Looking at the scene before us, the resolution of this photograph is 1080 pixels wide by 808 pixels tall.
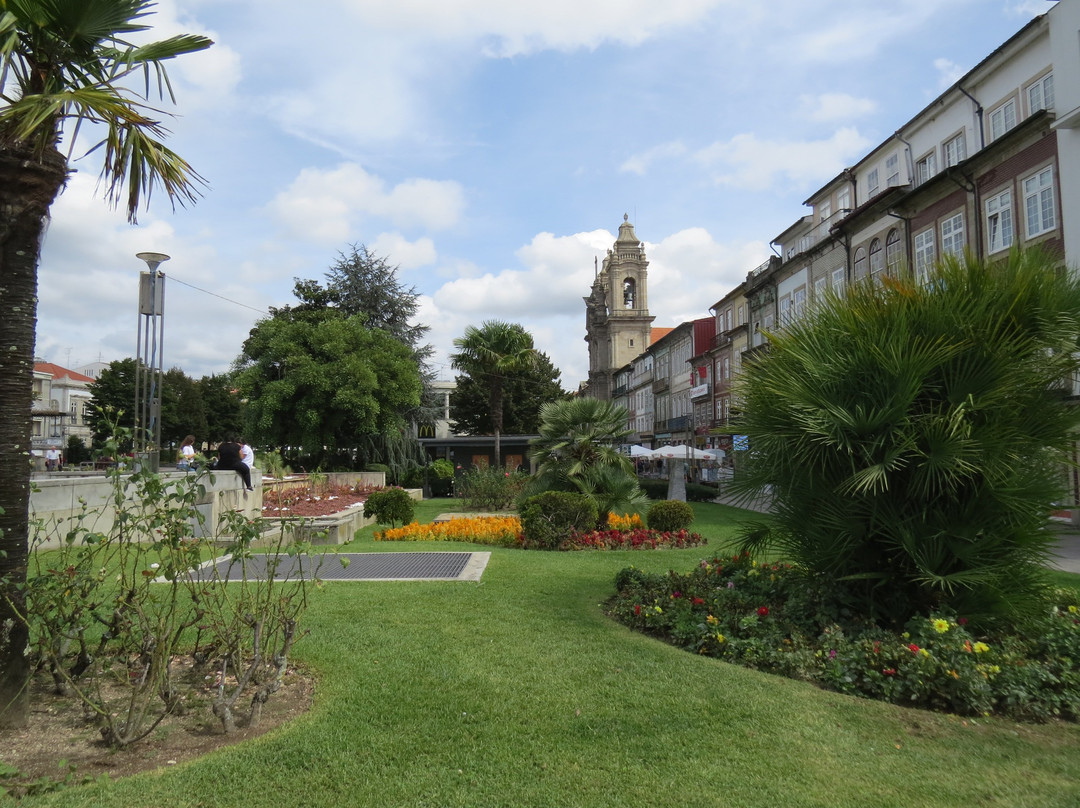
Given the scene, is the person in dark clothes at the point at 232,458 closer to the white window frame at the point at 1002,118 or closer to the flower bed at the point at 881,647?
the flower bed at the point at 881,647

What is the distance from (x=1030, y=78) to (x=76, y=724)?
80.4 ft

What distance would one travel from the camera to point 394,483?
34719 millimetres

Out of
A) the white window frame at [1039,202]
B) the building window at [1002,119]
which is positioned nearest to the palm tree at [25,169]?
the white window frame at [1039,202]

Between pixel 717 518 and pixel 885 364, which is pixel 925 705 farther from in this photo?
pixel 717 518

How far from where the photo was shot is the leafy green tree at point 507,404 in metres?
59.8

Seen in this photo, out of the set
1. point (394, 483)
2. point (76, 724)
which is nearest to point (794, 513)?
point (76, 724)

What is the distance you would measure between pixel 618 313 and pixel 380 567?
242 ft

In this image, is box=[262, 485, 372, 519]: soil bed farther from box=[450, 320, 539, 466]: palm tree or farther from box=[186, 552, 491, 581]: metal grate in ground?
box=[450, 320, 539, 466]: palm tree

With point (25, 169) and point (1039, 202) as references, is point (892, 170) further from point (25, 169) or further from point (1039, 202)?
point (25, 169)

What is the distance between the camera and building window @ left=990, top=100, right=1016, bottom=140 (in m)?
21.3

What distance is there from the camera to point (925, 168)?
26.2 meters

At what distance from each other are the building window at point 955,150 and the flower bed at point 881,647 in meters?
21.1

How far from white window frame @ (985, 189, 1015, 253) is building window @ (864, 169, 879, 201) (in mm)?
9139

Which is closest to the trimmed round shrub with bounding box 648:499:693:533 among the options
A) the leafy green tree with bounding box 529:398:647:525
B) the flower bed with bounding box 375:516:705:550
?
the flower bed with bounding box 375:516:705:550
